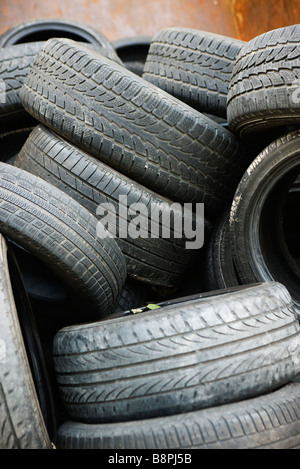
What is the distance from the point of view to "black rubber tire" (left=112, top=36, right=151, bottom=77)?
3541 mm

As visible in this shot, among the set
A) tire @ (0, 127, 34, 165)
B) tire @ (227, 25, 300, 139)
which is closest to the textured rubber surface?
tire @ (0, 127, 34, 165)

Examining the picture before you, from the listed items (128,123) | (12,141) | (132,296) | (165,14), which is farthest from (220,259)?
(165,14)

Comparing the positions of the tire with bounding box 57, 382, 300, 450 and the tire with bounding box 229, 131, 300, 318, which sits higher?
the tire with bounding box 229, 131, 300, 318

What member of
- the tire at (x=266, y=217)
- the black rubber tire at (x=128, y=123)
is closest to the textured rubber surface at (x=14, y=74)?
the black rubber tire at (x=128, y=123)

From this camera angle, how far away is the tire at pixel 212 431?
1.37m

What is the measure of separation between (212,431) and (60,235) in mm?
791

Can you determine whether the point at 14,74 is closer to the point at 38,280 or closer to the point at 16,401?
the point at 38,280

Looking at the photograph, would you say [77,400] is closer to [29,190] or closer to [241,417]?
[241,417]

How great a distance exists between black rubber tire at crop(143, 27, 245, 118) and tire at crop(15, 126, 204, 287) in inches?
22.7

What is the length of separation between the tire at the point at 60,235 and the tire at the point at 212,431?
537 mm

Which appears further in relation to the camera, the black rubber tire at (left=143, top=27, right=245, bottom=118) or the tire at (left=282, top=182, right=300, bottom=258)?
the tire at (left=282, top=182, right=300, bottom=258)

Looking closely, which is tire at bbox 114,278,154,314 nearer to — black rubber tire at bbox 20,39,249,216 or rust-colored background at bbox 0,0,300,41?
black rubber tire at bbox 20,39,249,216

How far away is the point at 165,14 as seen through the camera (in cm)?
374
